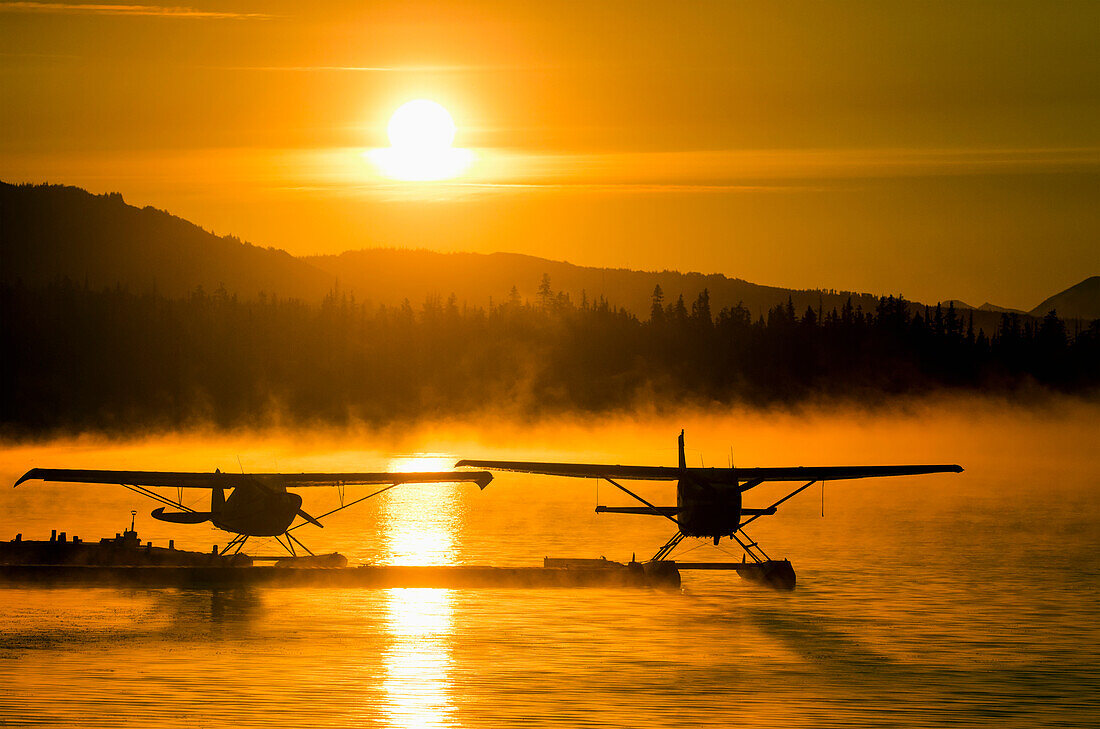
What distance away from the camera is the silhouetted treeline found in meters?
155

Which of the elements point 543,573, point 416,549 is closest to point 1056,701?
point 543,573

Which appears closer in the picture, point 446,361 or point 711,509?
point 711,509

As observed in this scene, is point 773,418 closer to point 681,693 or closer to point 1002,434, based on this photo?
point 1002,434

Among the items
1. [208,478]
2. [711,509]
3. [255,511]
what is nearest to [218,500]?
[208,478]

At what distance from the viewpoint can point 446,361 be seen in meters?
168

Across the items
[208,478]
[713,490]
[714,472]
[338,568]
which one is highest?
[208,478]

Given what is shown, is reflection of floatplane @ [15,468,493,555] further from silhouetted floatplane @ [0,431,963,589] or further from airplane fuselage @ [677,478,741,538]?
airplane fuselage @ [677,478,741,538]

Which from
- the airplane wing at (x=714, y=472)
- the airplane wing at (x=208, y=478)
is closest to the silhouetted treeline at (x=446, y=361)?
the airplane wing at (x=208, y=478)

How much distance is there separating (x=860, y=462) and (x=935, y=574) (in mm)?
83456

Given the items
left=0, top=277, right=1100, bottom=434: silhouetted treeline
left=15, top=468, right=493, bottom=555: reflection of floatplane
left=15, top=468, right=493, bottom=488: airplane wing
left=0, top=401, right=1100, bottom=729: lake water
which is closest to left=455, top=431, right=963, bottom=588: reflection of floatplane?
left=0, top=401, right=1100, bottom=729: lake water

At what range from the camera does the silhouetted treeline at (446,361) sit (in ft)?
510

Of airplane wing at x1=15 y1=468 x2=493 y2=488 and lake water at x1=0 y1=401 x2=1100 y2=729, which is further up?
airplane wing at x1=15 y1=468 x2=493 y2=488

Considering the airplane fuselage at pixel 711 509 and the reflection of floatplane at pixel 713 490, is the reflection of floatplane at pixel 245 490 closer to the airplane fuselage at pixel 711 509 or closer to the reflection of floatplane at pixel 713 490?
the reflection of floatplane at pixel 713 490

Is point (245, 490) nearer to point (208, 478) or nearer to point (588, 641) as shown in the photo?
point (208, 478)
